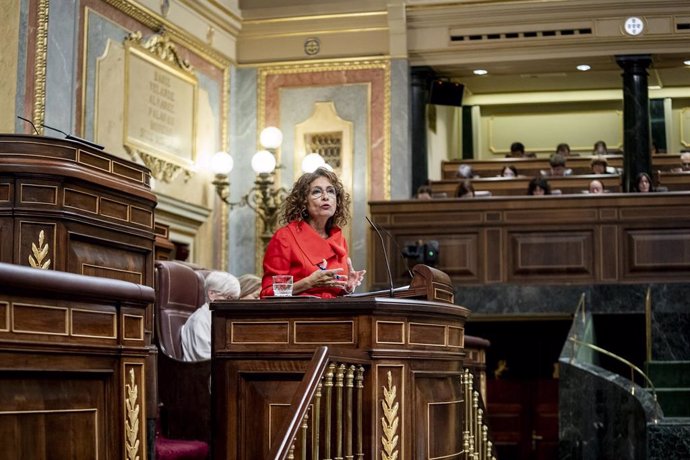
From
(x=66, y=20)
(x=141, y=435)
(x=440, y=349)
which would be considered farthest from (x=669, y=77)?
(x=141, y=435)

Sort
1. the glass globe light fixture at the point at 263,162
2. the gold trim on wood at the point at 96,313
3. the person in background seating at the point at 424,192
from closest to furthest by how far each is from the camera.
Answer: the gold trim on wood at the point at 96,313
the glass globe light fixture at the point at 263,162
the person in background seating at the point at 424,192

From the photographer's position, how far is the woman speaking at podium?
5426 millimetres

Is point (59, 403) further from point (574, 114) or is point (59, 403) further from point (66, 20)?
point (574, 114)

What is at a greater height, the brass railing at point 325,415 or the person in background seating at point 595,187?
the person in background seating at point 595,187

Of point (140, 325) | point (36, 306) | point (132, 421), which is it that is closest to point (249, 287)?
point (140, 325)

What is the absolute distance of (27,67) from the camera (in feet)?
30.5

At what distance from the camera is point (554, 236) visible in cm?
1209

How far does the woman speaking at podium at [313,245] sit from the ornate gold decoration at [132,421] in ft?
4.55

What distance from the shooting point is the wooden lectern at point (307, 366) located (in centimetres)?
491

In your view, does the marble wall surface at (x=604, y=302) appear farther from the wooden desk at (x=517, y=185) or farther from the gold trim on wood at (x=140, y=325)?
the gold trim on wood at (x=140, y=325)

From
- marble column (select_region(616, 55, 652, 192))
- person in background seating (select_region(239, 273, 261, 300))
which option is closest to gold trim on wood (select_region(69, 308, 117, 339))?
person in background seating (select_region(239, 273, 261, 300))

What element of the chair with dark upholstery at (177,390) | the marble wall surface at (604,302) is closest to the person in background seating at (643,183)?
the marble wall surface at (604,302)

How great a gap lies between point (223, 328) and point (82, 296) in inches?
52.6

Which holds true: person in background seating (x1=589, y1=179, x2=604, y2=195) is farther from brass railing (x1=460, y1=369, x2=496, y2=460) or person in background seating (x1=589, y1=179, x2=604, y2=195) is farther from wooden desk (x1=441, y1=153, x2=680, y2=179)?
brass railing (x1=460, y1=369, x2=496, y2=460)
